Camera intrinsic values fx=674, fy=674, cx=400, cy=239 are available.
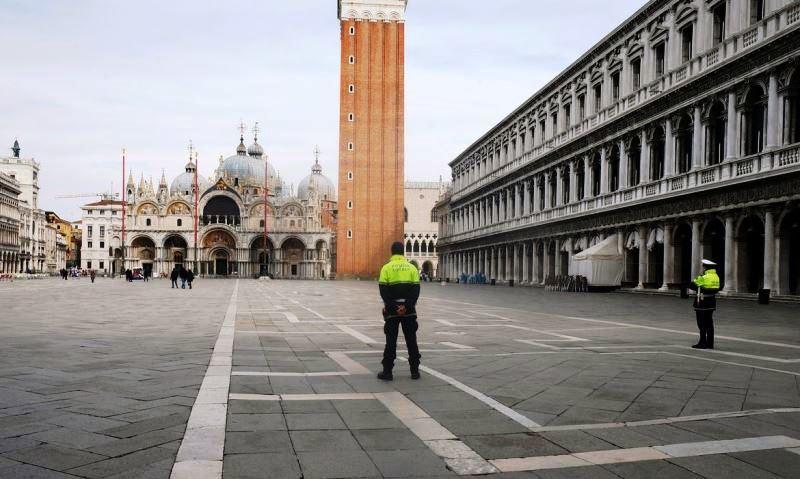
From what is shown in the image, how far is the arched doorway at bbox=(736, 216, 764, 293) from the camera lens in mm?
25156

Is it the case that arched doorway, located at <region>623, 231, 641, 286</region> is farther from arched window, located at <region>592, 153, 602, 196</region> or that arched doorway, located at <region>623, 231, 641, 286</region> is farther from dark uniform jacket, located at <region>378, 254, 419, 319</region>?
dark uniform jacket, located at <region>378, 254, 419, 319</region>

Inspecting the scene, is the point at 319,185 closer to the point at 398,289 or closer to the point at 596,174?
the point at 596,174

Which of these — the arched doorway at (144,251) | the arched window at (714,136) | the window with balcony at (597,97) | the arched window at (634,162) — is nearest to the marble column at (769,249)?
the arched window at (714,136)

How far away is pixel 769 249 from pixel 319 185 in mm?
110327

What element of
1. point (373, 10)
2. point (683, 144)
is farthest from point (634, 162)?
point (373, 10)

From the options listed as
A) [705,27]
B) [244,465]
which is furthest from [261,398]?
[705,27]

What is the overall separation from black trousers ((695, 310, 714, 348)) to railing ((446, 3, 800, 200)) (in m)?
16.1

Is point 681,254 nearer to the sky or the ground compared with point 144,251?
nearer to the sky

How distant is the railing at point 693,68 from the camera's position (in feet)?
75.9

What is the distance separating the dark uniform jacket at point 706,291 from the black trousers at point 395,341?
5486 millimetres

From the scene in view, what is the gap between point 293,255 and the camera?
99938 mm

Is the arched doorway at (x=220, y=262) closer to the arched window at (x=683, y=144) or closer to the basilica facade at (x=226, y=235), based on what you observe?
the basilica facade at (x=226, y=235)

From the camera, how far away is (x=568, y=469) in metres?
4.43

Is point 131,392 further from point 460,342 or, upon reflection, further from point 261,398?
point 460,342
